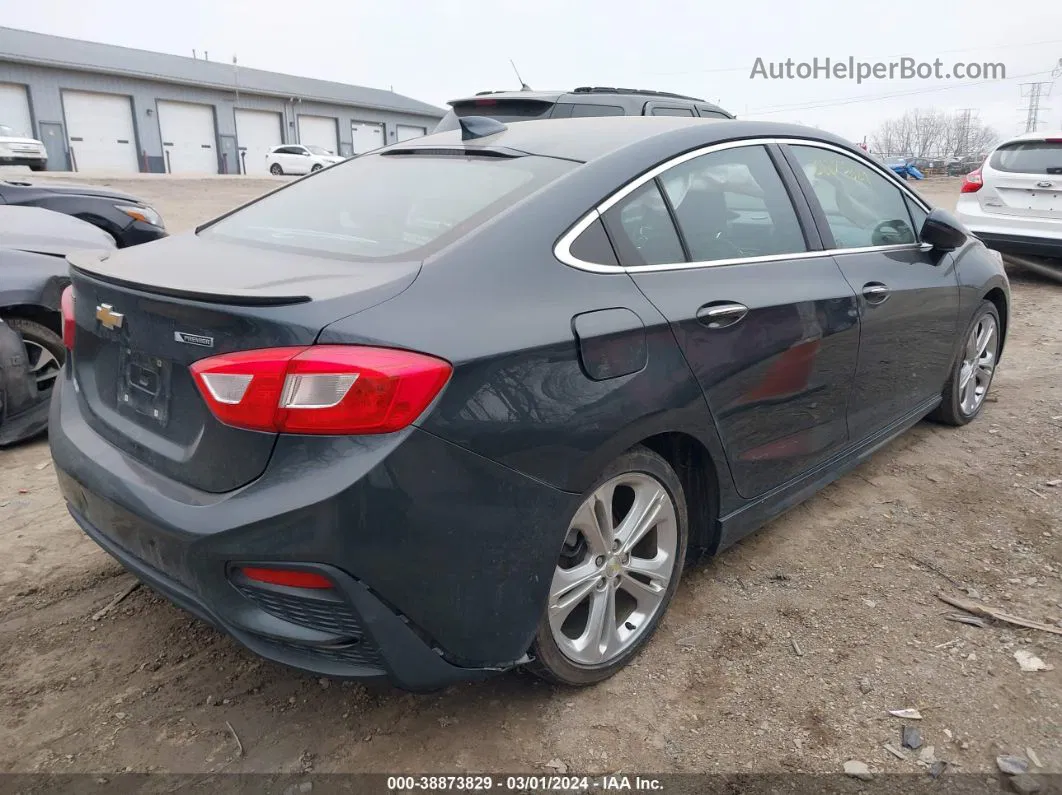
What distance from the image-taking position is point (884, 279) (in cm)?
323

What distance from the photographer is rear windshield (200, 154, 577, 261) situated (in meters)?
2.17

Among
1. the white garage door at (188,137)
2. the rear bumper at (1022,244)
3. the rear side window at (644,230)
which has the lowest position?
the rear bumper at (1022,244)

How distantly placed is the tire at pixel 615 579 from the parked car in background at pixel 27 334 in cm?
304

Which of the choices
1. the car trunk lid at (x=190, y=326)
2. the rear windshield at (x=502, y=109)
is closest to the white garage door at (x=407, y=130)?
the rear windshield at (x=502, y=109)

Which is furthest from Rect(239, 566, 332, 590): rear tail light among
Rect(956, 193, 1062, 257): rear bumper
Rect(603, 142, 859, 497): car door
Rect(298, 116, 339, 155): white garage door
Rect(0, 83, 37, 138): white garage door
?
Rect(298, 116, 339, 155): white garage door

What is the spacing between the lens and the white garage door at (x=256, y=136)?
3891 centimetres

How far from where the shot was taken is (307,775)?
203 cm

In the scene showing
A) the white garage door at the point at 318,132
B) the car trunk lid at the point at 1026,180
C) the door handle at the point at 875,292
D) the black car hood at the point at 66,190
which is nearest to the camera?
the door handle at the point at 875,292

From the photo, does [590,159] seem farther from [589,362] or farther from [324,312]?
[324,312]

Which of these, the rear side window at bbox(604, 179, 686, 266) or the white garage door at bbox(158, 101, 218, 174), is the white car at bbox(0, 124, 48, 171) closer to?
the white garage door at bbox(158, 101, 218, 174)

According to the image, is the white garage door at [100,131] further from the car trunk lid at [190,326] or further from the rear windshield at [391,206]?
the car trunk lid at [190,326]

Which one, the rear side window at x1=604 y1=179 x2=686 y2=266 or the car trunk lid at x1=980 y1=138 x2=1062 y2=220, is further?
the car trunk lid at x1=980 y1=138 x2=1062 y2=220

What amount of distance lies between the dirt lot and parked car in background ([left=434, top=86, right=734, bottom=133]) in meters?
4.33

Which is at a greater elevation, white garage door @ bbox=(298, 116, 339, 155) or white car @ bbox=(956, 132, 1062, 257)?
white garage door @ bbox=(298, 116, 339, 155)
